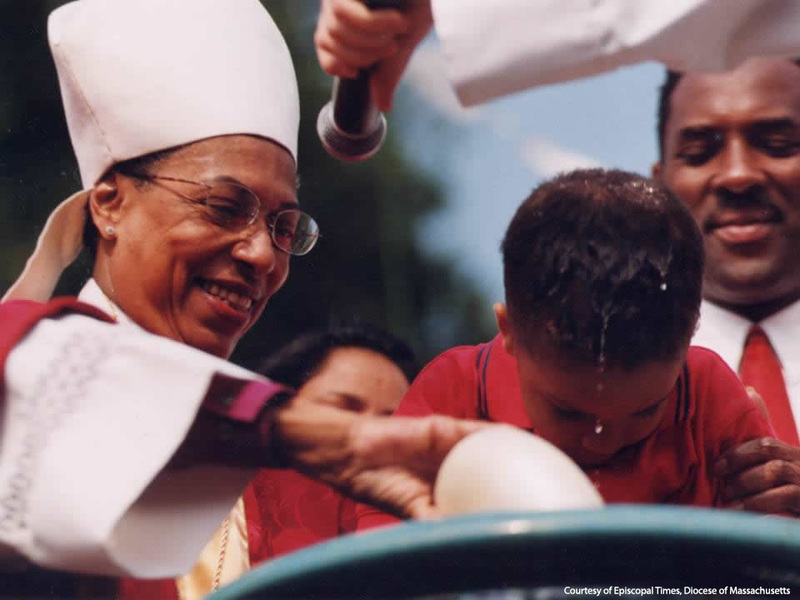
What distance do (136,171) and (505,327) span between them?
31.2 inches

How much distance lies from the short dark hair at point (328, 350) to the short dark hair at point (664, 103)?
88cm

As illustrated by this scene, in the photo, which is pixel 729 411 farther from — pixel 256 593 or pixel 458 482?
pixel 256 593

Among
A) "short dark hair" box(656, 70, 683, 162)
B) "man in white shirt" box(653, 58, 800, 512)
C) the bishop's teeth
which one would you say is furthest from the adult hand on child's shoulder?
"short dark hair" box(656, 70, 683, 162)

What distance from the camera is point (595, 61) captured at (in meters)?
1.88

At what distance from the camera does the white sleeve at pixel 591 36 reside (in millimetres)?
1849

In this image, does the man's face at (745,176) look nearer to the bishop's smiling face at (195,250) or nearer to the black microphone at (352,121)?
the bishop's smiling face at (195,250)

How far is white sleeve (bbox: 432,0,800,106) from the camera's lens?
1.85m

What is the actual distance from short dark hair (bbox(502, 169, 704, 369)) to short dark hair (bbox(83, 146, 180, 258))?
741mm

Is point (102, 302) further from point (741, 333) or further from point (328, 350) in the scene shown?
point (741, 333)

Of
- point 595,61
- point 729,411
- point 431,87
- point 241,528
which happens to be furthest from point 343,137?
point 431,87

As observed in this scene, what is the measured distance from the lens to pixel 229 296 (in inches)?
105

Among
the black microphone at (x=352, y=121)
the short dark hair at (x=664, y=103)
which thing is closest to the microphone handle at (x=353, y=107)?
the black microphone at (x=352, y=121)

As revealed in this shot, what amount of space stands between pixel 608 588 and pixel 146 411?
815 mm

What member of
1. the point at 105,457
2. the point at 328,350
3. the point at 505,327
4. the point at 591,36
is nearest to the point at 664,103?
the point at 328,350
